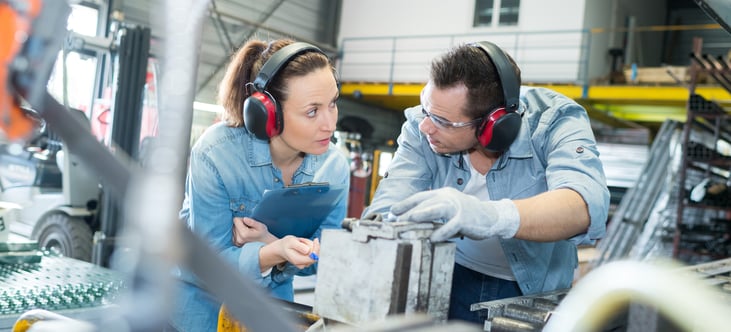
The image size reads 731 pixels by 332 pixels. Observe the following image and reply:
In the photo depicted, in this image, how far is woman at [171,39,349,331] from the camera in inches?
69.6

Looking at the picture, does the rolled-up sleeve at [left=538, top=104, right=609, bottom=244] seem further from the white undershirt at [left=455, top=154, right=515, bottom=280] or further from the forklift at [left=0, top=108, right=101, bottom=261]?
the forklift at [left=0, top=108, right=101, bottom=261]

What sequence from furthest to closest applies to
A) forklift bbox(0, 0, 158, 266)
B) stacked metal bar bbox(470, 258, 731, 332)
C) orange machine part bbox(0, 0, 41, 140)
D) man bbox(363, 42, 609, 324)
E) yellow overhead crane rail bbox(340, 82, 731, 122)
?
1. yellow overhead crane rail bbox(340, 82, 731, 122)
2. forklift bbox(0, 0, 158, 266)
3. man bbox(363, 42, 609, 324)
4. stacked metal bar bbox(470, 258, 731, 332)
5. orange machine part bbox(0, 0, 41, 140)

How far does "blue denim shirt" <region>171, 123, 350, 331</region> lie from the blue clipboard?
11 cm

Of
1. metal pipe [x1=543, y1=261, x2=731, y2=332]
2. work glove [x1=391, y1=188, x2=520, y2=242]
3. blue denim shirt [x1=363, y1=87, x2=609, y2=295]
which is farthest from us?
Result: blue denim shirt [x1=363, y1=87, x2=609, y2=295]

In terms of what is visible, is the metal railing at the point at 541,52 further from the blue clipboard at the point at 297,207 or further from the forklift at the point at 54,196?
the blue clipboard at the point at 297,207

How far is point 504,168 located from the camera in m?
1.90

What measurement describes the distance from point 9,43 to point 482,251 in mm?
1584

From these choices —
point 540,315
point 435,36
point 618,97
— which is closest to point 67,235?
point 540,315

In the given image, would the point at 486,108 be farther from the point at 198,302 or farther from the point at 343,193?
the point at 198,302

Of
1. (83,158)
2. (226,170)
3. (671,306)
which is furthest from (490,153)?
(83,158)

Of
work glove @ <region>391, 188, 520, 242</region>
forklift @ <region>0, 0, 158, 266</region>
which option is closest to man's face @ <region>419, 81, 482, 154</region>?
work glove @ <region>391, 188, 520, 242</region>

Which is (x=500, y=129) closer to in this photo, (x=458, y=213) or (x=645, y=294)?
(x=458, y=213)

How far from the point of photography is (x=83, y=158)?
0.61m

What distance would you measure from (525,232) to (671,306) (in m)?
0.64
